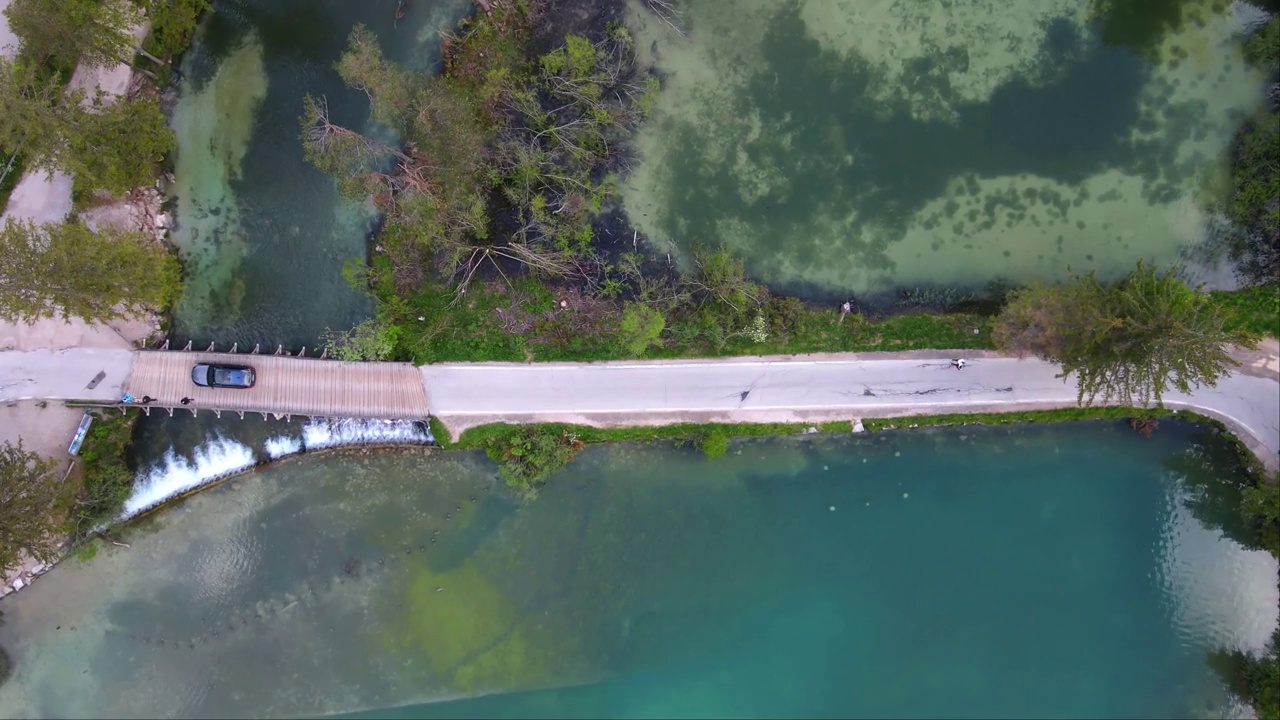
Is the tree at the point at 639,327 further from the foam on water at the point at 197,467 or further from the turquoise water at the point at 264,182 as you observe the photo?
the foam on water at the point at 197,467

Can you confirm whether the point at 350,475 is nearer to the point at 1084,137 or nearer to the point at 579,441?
the point at 579,441

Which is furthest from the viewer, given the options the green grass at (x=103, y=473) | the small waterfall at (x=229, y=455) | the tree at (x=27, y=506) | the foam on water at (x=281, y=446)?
the foam on water at (x=281, y=446)

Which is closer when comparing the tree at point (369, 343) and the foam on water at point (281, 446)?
the tree at point (369, 343)

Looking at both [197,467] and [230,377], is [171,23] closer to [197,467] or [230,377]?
[230,377]

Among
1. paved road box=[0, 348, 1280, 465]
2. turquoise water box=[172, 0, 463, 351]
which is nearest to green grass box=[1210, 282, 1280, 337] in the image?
paved road box=[0, 348, 1280, 465]

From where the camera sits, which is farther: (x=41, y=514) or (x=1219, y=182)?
(x=1219, y=182)

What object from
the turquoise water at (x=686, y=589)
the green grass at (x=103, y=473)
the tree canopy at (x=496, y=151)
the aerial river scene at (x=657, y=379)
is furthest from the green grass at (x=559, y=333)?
the green grass at (x=103, y=473)

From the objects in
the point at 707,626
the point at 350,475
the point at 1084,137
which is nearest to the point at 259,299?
the point at 350,475
